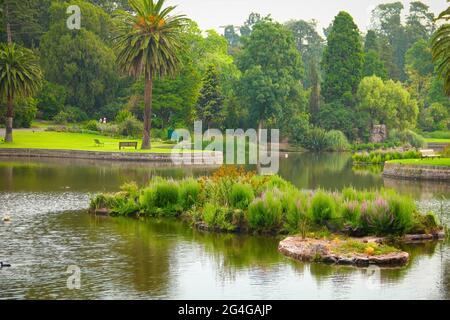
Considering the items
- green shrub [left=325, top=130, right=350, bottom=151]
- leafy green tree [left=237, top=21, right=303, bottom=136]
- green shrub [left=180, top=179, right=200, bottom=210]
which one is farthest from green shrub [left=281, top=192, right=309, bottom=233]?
green shrub [left=325, top=130, right=350, bottom=151]

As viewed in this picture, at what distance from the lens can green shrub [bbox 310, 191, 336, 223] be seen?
29.2 meters

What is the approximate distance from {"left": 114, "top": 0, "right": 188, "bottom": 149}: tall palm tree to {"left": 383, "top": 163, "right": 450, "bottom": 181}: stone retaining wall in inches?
870

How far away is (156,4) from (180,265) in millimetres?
48474

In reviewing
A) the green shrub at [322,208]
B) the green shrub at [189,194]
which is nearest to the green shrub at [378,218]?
the green shrub at [322,208]

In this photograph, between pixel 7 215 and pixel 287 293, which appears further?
pixel 7 215

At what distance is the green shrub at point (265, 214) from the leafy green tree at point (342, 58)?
75437mm

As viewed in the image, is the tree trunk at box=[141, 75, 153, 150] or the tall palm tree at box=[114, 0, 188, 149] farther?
the tree trunk at box=[141, 75, 153, 150]

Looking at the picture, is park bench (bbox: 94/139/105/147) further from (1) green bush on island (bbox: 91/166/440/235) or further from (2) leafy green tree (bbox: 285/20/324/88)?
(2) leafy green tree (bbox: 285/20/324/88)

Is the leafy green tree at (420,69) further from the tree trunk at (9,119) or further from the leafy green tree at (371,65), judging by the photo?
the tree trunk at (9,119)

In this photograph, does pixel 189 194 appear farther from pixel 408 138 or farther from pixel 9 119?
pixel 408 138
